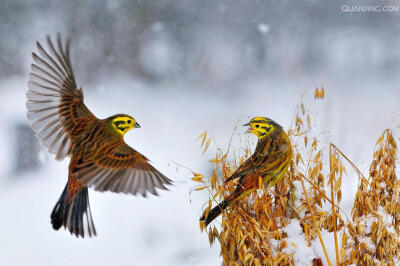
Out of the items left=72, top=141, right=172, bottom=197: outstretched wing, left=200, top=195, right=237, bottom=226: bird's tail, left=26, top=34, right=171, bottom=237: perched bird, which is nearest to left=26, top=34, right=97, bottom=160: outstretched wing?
left=26, top=34, right=171, bottom=237: perched bird

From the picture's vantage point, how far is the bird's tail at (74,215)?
3.68 ft

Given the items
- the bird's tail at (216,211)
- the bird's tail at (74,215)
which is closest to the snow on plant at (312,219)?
the bird's tail at (216,211)

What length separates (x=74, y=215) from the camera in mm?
1130

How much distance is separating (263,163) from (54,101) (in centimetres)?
50

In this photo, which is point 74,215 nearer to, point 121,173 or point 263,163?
point 121,173

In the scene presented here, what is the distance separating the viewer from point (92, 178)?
101 cm

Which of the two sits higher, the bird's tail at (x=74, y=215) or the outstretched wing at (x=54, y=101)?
the outstretched wing at (x=54, y=101)

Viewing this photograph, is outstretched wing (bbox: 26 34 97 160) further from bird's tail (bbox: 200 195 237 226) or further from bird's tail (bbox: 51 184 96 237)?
bird's tail (bbox: 200 195 237 226)

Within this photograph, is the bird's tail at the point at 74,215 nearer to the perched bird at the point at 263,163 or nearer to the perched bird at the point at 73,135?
the perched bird at the point at 73,135

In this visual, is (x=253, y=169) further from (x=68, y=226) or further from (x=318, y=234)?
(x=68, y=226)

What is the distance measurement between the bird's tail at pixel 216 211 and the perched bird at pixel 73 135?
12 centimetres

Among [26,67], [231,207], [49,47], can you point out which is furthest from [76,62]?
[231,207]

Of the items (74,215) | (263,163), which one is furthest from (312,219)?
(74,215)

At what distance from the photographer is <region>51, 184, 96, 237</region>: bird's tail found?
1123 millimetres
